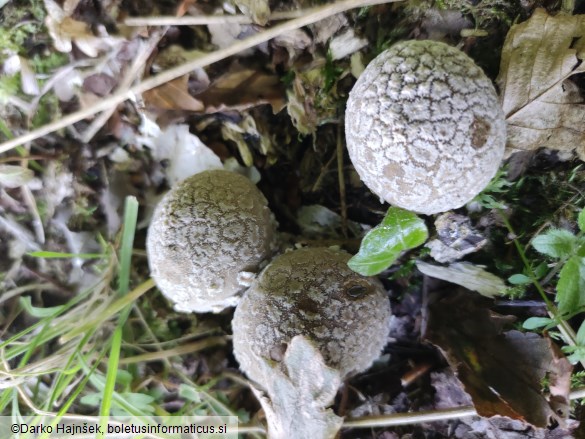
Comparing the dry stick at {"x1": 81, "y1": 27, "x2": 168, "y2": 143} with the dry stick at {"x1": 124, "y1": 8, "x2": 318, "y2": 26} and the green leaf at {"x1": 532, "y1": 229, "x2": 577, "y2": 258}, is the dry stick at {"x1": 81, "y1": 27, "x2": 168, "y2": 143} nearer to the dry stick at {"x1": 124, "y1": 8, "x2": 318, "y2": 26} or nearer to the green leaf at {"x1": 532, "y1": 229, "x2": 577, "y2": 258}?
the dry stick at {"x1": 124, "y1": 8, "x2": 318, "y2": 26}

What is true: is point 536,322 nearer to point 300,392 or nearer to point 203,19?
point 300,392

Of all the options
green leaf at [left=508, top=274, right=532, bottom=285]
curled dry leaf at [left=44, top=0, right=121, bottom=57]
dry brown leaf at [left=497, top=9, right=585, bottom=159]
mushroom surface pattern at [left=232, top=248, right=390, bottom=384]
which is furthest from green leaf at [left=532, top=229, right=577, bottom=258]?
curled dry leaf at [left=44, top=0, right=121, bottom=57]

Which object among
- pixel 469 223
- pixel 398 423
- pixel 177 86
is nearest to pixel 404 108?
pixel 469 223

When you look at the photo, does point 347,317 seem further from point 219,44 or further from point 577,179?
point 219,44

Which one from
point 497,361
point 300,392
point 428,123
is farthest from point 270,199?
point 497,361

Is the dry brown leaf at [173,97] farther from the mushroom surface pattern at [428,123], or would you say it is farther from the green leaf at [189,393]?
the green leaf at [189,393]

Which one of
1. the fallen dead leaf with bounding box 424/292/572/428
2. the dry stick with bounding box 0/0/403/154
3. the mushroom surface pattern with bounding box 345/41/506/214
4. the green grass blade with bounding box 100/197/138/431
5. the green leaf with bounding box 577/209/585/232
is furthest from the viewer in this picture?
the green grass blade with bounding box 100/197/138/431

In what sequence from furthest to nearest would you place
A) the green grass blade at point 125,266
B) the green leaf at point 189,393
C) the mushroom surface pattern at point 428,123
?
the green leaf at point 189,393
the green grass blade at point 125,266
the mushroom surface pattern at point 428,123

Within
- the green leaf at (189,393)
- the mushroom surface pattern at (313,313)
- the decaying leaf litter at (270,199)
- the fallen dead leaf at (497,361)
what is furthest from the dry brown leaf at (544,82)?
the green leaf at (189,393)
